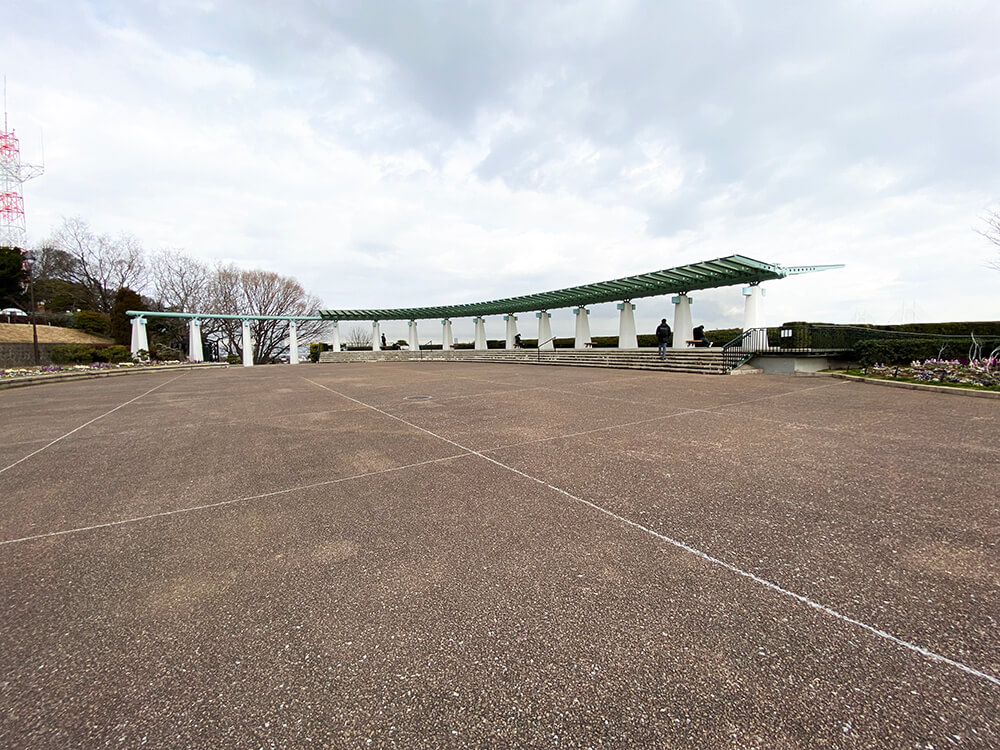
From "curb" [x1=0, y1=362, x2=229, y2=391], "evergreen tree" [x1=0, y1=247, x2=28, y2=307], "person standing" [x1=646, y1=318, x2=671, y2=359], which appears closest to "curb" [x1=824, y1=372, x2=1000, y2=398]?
"person standing" [x1=646, y1=318, x2=671, y2=359]

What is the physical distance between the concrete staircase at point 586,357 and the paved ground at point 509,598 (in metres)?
11.6

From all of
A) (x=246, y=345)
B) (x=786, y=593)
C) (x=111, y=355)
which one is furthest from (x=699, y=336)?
(x=111, y=355)

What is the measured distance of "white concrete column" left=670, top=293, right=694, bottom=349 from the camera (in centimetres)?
1953

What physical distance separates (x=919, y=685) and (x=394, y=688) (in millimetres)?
2098

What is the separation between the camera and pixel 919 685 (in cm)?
164

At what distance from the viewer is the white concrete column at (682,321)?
19.5 meters

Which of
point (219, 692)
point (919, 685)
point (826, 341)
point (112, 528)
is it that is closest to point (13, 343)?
point (112, 528)

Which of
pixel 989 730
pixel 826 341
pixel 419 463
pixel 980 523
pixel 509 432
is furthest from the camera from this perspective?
pixel 826 341

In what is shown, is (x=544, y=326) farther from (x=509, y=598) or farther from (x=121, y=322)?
(x=121, y=322)

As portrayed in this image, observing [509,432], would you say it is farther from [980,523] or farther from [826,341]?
[826,341]

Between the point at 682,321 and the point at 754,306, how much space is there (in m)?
3.06

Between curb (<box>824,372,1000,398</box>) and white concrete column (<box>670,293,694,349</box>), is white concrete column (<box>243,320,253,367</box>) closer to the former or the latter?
white concrete column (<box>670,293,694,349</box>)

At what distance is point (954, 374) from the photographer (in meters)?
9.64

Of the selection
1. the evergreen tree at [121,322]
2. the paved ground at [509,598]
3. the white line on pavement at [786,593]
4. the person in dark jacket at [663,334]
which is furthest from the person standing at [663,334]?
the evergreen tree at [121,322]
